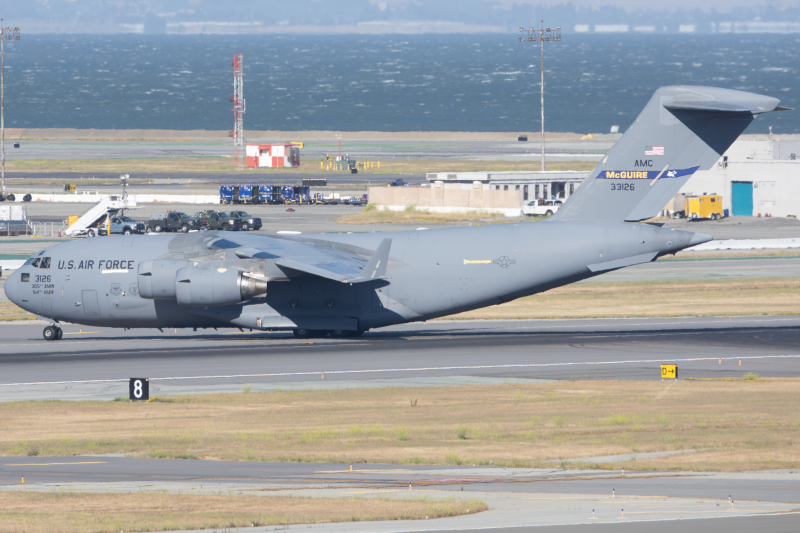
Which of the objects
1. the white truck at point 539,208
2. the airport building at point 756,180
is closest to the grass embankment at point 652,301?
the airport building at point 756,180

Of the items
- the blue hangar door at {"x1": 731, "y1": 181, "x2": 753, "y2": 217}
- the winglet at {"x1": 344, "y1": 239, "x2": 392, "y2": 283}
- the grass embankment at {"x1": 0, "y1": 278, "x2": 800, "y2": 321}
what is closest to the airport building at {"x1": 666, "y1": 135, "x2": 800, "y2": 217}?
A: the blue hangar door at {"x1": 731, "y1": 181, "x2": 753, "y2": 217}

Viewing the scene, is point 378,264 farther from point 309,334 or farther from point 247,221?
point 247,221

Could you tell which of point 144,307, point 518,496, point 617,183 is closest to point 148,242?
point 144,307

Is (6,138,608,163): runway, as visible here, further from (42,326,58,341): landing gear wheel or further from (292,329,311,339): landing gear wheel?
(42,326,58,341): landing gear wheel

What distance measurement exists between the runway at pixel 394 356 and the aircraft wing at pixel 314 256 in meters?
2.59

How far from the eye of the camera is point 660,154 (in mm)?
32312

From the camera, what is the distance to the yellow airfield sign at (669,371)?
26141 mm

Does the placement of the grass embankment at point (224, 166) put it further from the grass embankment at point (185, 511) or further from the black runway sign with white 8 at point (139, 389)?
the grass embankment at point (185, 511)

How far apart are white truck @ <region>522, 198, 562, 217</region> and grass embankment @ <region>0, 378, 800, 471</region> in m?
51.4

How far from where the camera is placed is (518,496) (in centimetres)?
1443

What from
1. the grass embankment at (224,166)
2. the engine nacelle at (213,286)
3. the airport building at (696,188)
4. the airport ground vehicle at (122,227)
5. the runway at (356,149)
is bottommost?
the engine nacelle at (213,286)

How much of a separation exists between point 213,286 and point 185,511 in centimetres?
1819

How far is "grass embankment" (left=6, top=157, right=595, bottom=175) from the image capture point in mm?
113562

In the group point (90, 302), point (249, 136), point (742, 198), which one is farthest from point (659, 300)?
point (249, 136)
